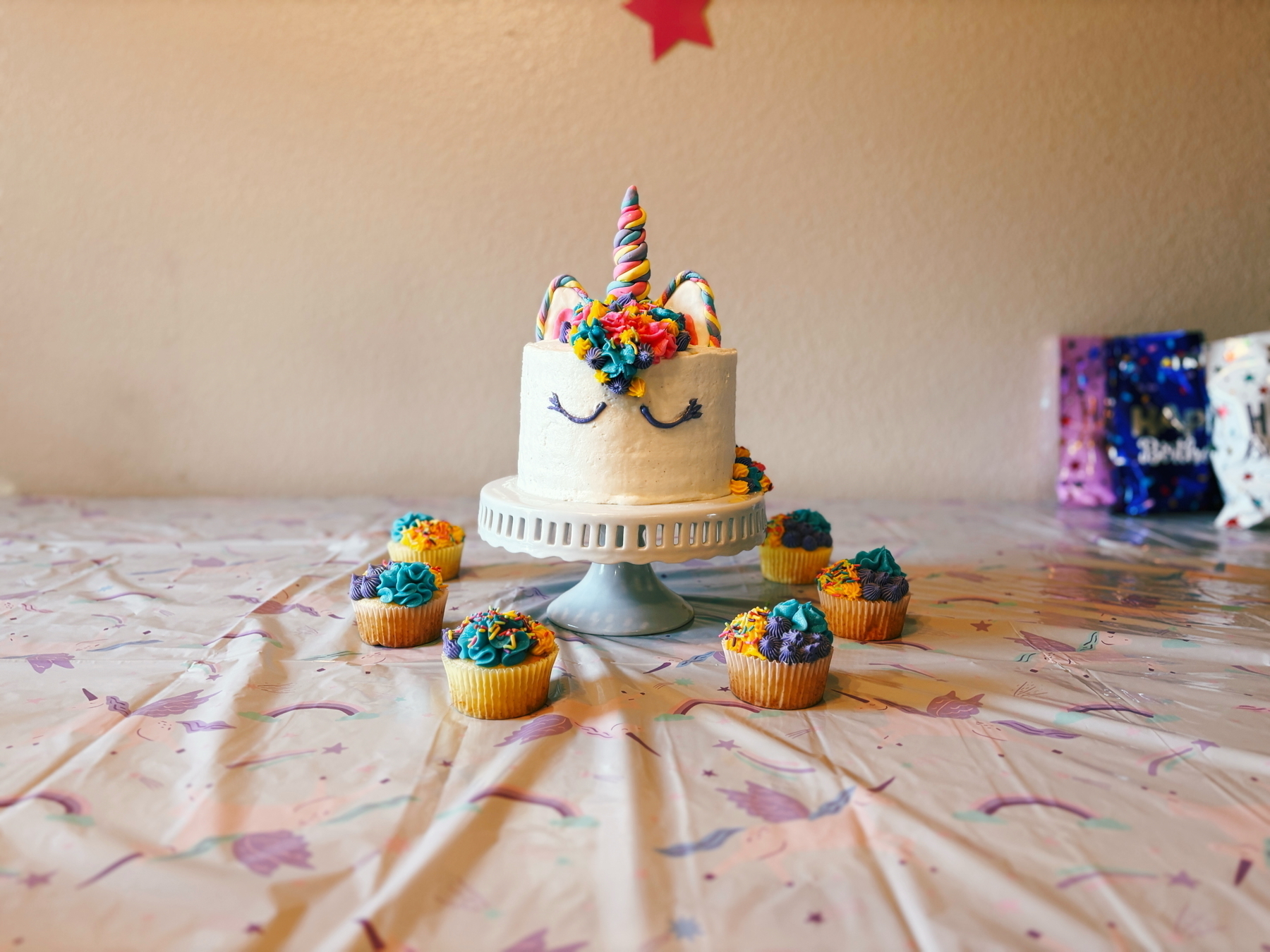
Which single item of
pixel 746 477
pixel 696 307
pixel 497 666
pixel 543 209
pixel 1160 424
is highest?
pixel 543 209

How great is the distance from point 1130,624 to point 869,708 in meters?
0.86

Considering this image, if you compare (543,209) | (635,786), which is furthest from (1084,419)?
(635,786)

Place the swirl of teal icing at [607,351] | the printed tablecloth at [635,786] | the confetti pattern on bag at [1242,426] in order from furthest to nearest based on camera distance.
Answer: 1. the confetti pattern on bag at [1242,426]
2. the swirl of teal icing at [607,351]
3. the printed tablecloth at [635,786]

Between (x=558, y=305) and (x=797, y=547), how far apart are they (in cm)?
90

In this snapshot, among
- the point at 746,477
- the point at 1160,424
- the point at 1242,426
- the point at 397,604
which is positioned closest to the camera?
the point at 397,604

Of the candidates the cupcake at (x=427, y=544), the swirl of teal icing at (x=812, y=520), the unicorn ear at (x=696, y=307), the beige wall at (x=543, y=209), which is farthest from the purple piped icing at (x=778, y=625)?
the beige wall at (x=543, y=209)

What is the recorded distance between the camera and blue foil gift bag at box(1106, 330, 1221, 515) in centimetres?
341

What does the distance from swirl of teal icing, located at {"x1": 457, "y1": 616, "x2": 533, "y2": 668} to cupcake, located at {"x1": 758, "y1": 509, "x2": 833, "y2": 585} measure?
3.33ft

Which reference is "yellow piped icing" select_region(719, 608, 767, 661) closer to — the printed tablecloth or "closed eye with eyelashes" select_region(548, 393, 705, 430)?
the printed tablecloth

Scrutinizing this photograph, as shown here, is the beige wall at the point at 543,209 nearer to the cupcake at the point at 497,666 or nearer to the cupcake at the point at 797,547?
the cupcake at the point at 797,547

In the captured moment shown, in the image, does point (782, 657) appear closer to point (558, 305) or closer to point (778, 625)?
point (778, 625)

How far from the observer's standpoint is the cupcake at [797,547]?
7.97 ft

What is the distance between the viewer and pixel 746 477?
2.02 metres

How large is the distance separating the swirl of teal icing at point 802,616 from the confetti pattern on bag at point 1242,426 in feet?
7.56
